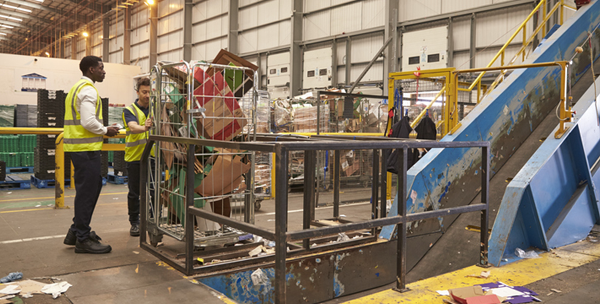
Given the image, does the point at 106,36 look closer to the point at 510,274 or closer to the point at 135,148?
the point at 135,148

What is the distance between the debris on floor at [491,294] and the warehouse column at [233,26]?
19.8 m

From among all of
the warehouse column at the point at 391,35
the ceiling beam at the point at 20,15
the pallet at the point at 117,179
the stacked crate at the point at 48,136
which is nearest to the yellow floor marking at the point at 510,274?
Answer: the stacked crate at the point at 48,136

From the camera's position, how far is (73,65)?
63.4 feet

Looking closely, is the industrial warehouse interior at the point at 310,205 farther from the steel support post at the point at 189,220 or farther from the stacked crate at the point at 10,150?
the stacked crate at the point at 10,150

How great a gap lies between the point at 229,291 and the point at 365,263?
1.58 m

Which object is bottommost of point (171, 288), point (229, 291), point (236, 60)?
point (229, 291)

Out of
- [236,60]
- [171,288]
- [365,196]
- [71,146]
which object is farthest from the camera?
[365,196]

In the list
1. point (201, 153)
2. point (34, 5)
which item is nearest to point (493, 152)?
point (201, 153)

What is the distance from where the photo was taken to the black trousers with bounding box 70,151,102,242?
4133 millimetres

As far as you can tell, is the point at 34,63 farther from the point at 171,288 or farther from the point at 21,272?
the point at 171,288

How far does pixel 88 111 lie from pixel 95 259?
Answer: 1412 millimetres

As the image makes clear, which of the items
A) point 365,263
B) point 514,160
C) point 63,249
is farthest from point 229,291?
point 514,160

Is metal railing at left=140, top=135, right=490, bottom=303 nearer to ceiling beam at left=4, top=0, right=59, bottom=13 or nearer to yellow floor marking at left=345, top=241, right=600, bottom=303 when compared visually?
yellow floor marking at left=345, top=241, right=600, bottom=303

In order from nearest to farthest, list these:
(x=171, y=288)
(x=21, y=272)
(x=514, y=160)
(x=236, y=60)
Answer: (x=171, y=288) → (x=21, y=272) → (x=236, y=60) → (x=514, y=160)
